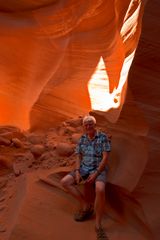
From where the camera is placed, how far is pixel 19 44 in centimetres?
746

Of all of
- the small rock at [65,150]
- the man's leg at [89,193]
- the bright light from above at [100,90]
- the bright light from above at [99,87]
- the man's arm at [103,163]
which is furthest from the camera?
the bright light from above at [99,87]

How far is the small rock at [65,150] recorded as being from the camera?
17.5 feet

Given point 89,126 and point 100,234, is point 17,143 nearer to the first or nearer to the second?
point 89,126

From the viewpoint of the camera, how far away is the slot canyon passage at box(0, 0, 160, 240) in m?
4.73

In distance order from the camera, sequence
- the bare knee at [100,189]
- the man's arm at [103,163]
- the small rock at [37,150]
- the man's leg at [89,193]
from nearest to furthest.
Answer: the bare knee at [100,189] < the man's arm at [103,163] < the man's leg at [89,193] < the small rock at [37,150]

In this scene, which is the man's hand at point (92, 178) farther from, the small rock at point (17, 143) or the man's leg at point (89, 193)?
the small rock at point (17, 143)

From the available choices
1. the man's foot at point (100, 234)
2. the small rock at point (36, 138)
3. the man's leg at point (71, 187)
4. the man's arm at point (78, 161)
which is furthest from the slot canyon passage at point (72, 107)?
the man's arm at point (78, 161)

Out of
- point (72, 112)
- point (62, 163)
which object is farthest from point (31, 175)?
point (72, 112)

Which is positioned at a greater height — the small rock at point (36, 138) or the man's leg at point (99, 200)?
the small rock at point (36, 138)

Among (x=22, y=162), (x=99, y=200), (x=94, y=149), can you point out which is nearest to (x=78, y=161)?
(x=94, y=149)

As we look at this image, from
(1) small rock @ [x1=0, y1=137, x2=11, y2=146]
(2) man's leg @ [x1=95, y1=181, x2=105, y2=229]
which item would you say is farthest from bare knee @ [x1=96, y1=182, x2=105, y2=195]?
(1) small rock @ [x1=0, y1=137, x2=11, y2=146]

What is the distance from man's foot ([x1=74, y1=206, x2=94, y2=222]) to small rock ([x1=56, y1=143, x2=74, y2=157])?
0.81 m

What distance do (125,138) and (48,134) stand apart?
1.28 meters

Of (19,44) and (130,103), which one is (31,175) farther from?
(19,44)
